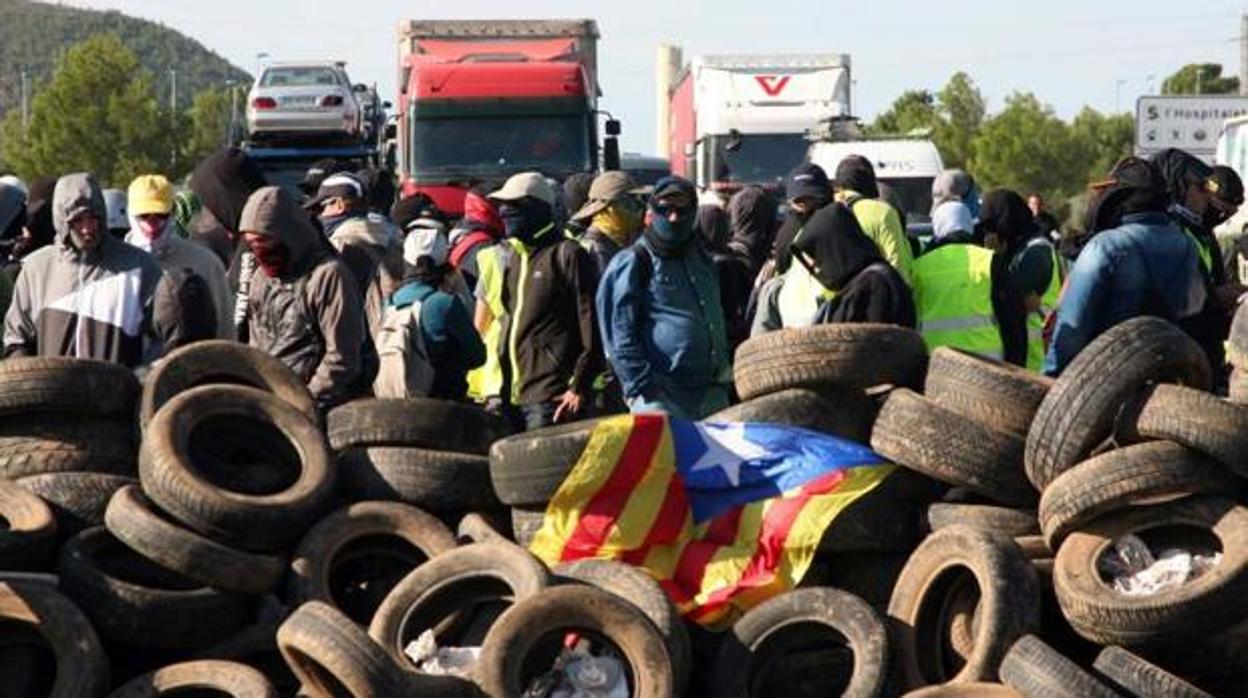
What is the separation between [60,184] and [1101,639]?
4.95 metres

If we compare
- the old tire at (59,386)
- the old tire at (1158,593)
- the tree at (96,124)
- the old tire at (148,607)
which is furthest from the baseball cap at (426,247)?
the tree at (96,124)

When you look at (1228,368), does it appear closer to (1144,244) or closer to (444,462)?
(1144,244)

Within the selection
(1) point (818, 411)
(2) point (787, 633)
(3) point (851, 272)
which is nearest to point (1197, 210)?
(3) point (851, 272)

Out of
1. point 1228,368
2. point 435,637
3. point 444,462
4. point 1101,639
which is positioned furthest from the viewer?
point 1228,368

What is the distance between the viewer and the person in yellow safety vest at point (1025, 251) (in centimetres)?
1320

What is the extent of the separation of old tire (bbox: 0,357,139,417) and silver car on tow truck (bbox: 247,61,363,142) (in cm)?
2620

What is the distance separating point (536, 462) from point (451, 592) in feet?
2.21

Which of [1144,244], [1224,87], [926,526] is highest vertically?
[1144,244]

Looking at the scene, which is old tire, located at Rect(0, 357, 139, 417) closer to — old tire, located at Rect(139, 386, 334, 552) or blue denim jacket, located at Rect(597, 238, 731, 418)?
old tire, located at Rect(139, 386, 334, 552)

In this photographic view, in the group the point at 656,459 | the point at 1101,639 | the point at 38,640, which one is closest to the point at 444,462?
the point at 656,459

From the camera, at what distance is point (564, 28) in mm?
33906

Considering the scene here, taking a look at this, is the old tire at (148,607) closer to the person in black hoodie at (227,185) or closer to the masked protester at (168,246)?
the masked protester at (168,246)

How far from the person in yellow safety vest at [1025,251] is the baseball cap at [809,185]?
53.4 inches

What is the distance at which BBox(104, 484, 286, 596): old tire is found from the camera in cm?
907
